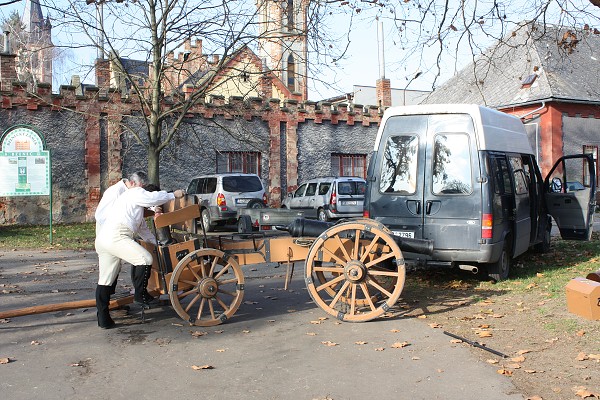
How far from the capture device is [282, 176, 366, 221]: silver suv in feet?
66.1

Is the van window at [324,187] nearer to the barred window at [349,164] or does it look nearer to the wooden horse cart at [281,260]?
the barred window at [349,164]

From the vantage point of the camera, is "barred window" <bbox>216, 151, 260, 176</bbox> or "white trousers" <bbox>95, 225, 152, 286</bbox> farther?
"barred window" <bbox>216, 151, 260, 176</bbox>

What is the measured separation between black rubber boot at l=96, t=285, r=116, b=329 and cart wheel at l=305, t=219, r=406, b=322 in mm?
2233

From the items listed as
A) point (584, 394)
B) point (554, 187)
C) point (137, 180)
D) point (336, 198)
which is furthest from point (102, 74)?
point (584, 394)

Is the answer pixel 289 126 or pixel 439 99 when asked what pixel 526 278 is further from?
pixel 439 99

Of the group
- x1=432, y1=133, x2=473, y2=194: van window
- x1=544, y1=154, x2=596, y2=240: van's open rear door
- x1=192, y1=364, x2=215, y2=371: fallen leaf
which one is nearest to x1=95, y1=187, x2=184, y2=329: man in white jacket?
x1=192, y1=364, x2=215, y2=371: fallen leaf

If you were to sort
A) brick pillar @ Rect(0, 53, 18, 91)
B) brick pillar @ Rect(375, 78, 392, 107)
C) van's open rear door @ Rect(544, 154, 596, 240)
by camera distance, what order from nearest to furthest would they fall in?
van's open rear door @ Rect(544, 154, 596, 240) → brick pillar @ Rect(0, 53, 18, 91) → brick pillar @ Rect(375, 78, 392, 107)

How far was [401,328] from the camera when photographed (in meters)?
6.91

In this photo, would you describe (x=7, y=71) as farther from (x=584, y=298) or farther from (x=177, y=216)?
(x=584, y=298)

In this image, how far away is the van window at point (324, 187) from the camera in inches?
821

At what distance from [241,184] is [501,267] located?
1225 cm

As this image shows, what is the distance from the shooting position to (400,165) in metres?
9.29

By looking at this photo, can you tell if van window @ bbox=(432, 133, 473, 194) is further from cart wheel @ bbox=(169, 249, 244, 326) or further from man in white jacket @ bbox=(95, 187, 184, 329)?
man in white jacket @ bbox=(95, 187, 184, 329)

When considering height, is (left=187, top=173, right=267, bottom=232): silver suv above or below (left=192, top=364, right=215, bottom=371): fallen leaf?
above
